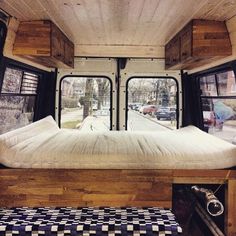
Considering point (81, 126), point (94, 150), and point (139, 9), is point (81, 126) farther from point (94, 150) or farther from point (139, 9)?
point (139, 9)

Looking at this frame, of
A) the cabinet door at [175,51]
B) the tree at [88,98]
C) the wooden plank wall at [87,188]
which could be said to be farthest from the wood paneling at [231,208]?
the tree at [88,98]

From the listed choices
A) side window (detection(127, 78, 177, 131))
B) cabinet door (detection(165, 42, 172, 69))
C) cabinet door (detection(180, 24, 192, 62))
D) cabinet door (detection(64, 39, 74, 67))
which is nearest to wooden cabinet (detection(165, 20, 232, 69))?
cabinet door (detection(180, 24, 192, 62))

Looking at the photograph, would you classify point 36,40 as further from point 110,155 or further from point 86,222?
point 86,222

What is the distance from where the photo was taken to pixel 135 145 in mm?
2793

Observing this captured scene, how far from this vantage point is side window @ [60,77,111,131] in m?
4.62

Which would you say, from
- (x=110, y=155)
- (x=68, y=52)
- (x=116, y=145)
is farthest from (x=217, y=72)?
(x=68, y=52)

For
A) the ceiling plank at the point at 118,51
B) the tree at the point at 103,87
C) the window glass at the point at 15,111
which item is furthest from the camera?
the tree at the point at 103,87

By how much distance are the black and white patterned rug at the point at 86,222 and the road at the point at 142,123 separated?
8.29ft

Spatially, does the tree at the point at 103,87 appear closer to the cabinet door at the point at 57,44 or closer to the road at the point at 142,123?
the road at the point at 142,123

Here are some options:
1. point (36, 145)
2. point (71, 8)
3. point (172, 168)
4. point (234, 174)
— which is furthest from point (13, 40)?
point (234, 174)

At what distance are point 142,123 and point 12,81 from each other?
2272 mm

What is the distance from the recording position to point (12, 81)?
3262mm

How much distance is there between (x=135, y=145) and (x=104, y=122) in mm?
1950

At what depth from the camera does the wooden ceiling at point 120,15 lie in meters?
→ 2.34
